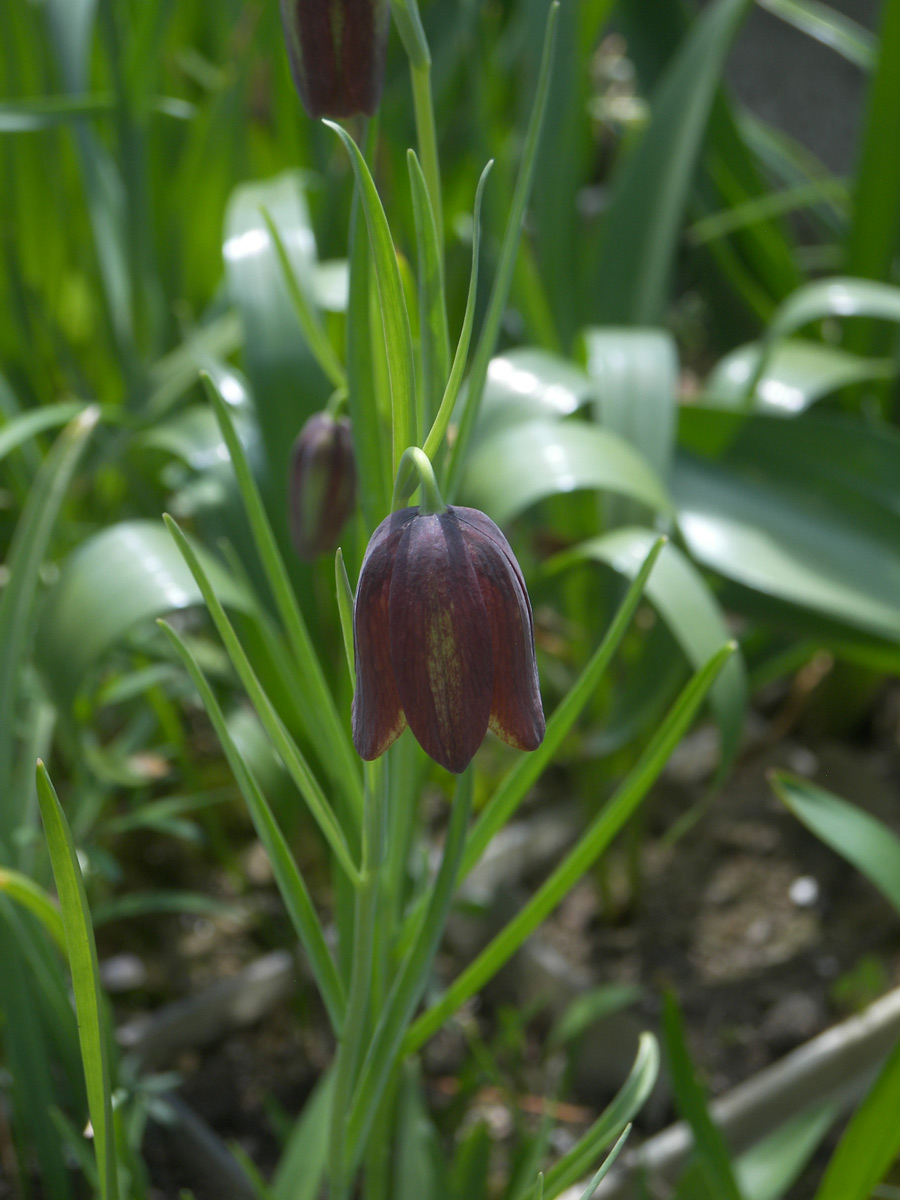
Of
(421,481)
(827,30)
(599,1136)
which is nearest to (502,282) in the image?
(421,481)

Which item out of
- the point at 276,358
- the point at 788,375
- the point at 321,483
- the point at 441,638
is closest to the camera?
the point at 441,638

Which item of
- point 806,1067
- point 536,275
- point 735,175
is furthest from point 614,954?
point 735,175

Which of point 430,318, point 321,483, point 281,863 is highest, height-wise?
point 430,318

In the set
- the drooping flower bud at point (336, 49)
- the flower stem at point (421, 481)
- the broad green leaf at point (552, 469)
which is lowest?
the broad green leaf at point (552, 469)

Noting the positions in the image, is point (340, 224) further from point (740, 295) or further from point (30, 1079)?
point (30, 1079)

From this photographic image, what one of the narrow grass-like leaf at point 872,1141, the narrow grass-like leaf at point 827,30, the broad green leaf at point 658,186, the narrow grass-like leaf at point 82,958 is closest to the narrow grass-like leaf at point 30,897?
the narrow grass-like leaf at point 82,958

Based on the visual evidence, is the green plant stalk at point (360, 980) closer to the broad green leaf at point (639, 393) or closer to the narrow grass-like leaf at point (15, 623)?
the narrow grass-like leaf at point (15, 623)

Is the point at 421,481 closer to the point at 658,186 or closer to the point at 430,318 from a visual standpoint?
the point at 430,318
